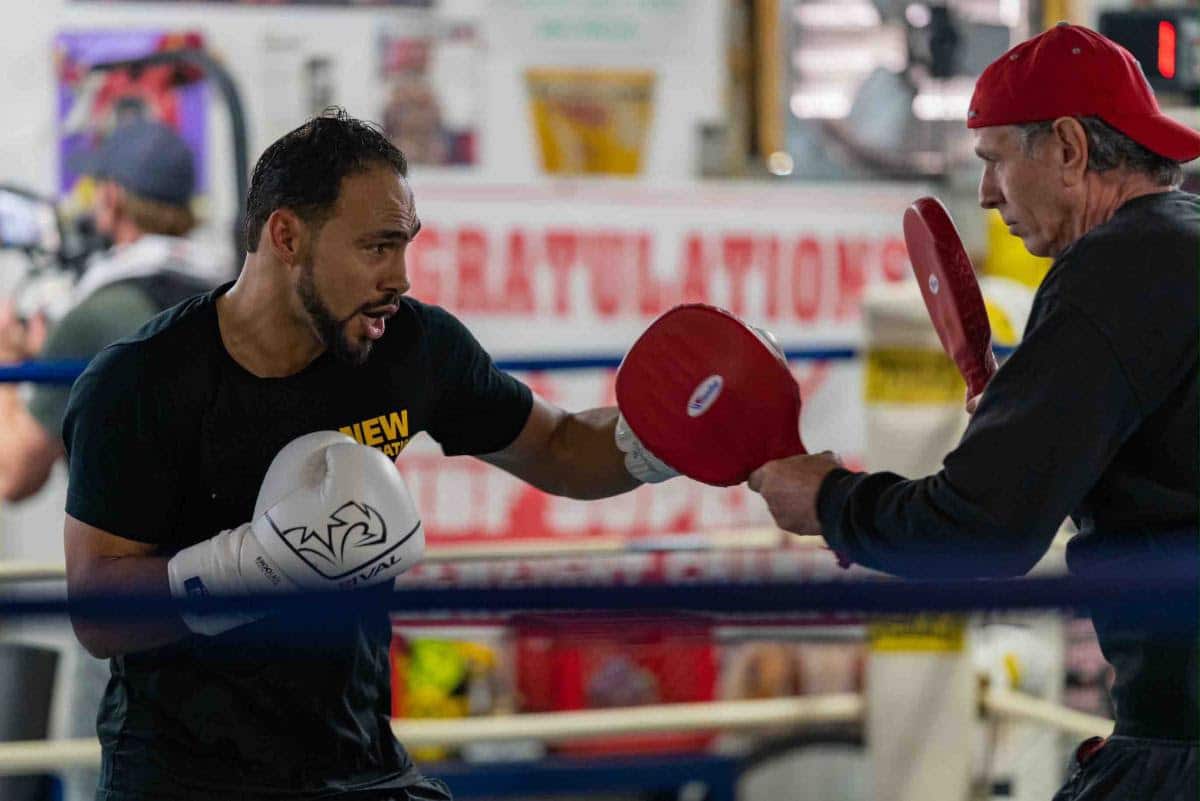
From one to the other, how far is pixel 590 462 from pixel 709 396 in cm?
30

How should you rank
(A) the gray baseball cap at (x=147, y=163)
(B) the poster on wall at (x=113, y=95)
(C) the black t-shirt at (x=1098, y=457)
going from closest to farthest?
(C) the black t-shirt at (x=1098, y=457), (A) the gray baseball cap at (x=147, y=163), (B) the poster on wall at (x=113, y=95)

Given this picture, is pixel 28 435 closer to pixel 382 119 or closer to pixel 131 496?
pixel 382 119

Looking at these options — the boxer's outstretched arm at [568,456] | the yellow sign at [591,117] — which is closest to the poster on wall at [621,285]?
the yellow sign at [591,117]

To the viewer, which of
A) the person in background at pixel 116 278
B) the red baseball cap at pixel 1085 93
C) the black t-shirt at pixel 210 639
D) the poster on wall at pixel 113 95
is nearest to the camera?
the red baseball cap at pixel 1085 93

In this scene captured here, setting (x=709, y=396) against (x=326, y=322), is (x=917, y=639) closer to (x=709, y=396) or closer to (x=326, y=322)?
(x=709, y=396)

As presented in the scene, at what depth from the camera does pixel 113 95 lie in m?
4.14

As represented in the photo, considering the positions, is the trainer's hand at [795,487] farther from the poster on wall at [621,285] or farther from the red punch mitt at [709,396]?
the poster on wall at [621,285]

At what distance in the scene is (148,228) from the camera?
11.9 feet

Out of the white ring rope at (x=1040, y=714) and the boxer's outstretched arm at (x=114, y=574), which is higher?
the boxer's outstretched arm at (x=114, y=574)

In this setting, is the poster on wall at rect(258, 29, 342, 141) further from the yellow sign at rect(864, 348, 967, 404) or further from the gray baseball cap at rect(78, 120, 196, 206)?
the yellow sign at rect(864, 348, 967, 404)

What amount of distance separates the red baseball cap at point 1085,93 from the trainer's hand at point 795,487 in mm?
347

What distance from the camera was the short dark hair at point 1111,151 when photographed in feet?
4.73

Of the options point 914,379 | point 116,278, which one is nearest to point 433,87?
point 116,278

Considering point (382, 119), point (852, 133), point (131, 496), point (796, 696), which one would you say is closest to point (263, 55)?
point (382, 119)
